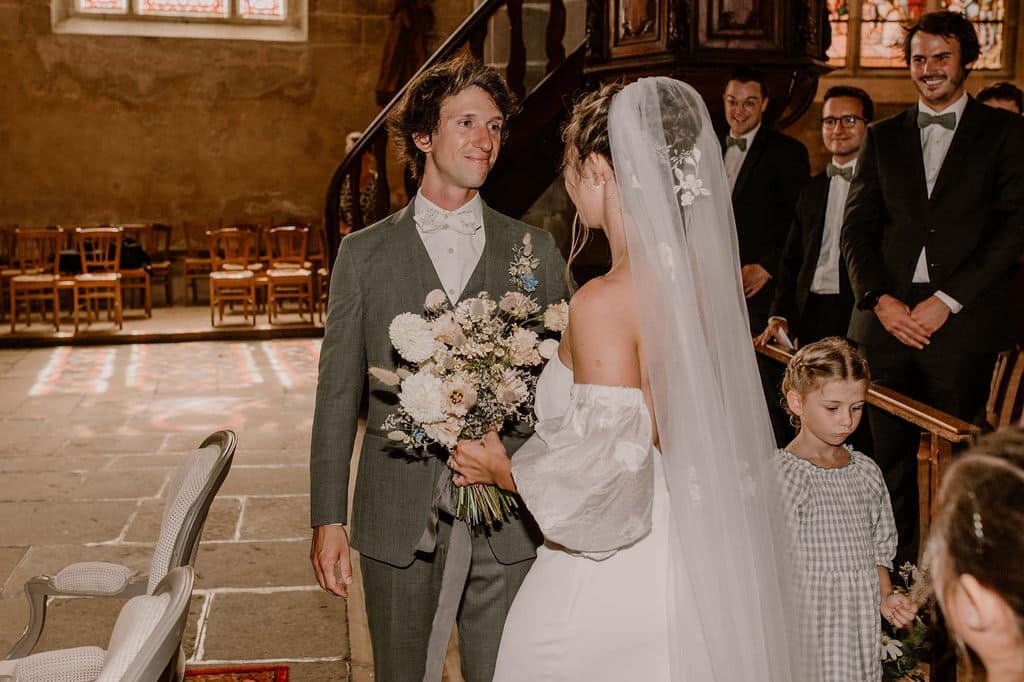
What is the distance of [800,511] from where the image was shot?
106 inches

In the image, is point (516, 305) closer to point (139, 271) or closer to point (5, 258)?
point (139, 271)

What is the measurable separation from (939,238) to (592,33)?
→ 2.56 meters

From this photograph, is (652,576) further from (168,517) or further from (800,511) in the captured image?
(168,517)

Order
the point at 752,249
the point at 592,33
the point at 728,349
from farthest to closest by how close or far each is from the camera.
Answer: the point at 592,33 < the point at 752,249 < the point at 728,349

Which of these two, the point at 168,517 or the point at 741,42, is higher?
the point at 741,42

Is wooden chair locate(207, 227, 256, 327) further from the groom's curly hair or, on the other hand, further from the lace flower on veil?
the lace flower on veil

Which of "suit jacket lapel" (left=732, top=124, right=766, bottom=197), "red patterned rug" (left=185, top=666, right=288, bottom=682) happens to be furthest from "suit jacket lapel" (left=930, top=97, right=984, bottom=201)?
"red patterned rug" (left=185, top=666, right=288, bottom=682)

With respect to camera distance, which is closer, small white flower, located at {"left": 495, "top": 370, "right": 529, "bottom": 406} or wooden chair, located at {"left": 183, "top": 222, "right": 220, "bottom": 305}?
small white flower, located at {"left": 495, "top": 370, "right": 529, "bottom": 406}

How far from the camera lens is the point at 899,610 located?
103 inches

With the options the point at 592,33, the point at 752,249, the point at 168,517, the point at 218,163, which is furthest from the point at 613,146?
the point at 218,163

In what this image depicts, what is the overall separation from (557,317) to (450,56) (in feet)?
17.4

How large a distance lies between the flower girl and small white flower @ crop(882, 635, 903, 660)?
28cm

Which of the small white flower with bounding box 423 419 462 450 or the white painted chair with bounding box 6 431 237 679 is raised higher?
the small white flower with bounding box 423 419 462 450

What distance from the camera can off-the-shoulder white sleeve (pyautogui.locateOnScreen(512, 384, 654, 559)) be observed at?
1892 mm
